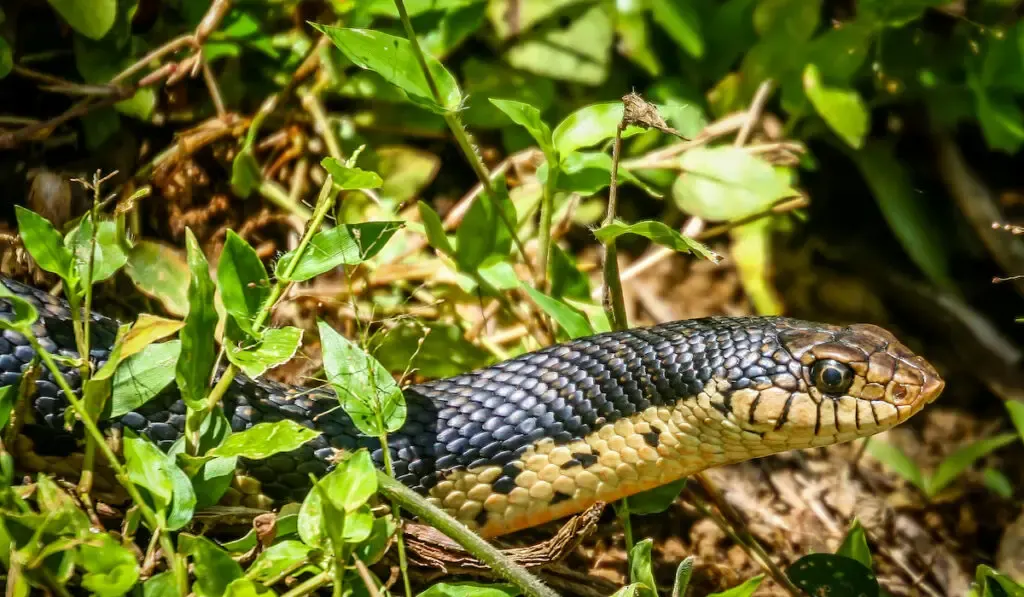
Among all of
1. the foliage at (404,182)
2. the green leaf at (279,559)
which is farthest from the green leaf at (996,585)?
the green leaf at (279,559)

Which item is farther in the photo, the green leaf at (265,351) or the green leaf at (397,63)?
the green leaf at (397,63)

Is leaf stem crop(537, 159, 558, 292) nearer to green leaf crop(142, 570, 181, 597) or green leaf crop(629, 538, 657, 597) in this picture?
green leaf crop(629, 538, 657, 597)

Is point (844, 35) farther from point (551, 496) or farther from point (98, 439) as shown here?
point (98, 439)

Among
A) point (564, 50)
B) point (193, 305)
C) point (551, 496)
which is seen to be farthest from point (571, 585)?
point (564, 50)

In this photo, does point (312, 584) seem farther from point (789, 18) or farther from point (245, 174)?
point (789, 18)

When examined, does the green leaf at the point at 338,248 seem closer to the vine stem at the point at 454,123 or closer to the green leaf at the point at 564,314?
the vine stem at the point at 454,123
